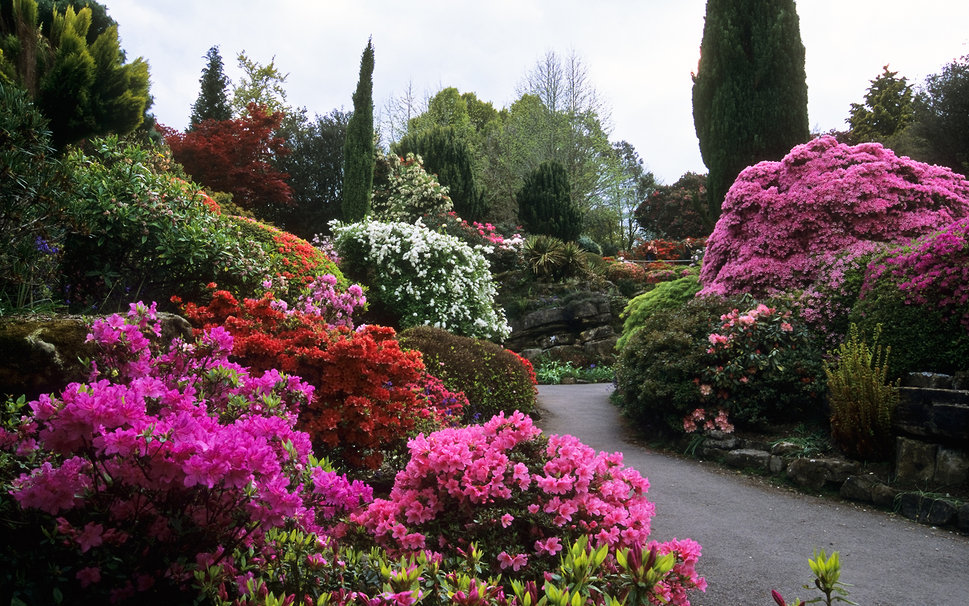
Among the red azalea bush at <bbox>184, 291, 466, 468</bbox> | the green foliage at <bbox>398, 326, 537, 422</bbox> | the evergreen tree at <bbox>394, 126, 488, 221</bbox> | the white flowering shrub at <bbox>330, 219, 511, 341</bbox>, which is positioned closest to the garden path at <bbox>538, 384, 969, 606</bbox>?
the green foliage at <bbox>398, 326, 537, 422</bbox>

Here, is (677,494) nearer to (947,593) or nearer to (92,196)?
(947,593)

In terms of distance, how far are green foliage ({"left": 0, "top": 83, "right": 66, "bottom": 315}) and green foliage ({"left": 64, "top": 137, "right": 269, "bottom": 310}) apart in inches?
19.9

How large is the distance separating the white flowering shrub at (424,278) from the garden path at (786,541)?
5.10 m

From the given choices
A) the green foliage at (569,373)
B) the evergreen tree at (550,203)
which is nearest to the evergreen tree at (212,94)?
the evergreen tree at (550,203)

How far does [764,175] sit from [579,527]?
24.8 feet

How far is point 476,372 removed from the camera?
6.28 m

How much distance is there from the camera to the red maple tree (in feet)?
51.0

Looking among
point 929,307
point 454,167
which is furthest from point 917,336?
point 454,167

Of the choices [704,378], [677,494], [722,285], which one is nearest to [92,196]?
[677,494]

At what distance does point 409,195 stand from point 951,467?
14.5 meters

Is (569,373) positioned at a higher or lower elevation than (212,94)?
lower

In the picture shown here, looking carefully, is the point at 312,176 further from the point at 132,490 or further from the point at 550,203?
the point at 132,490

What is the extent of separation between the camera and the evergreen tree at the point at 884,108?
22.4m

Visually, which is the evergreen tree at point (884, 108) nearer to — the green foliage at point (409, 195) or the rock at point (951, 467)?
the green foliage at point (409, 195)
